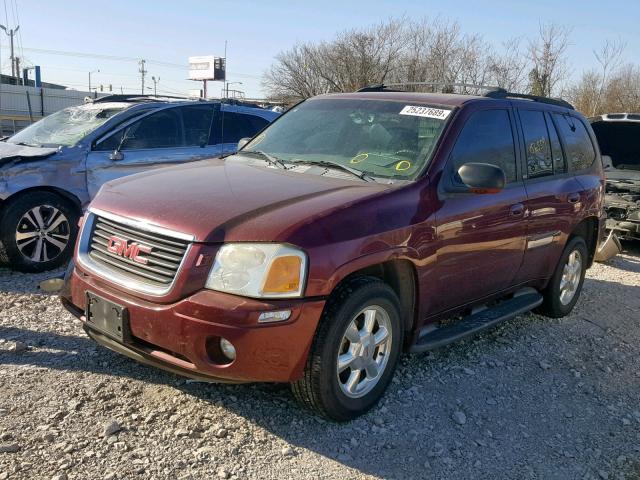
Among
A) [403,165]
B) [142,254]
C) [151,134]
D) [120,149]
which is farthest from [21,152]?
[403,165]

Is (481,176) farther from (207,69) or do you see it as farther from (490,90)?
(207,69)

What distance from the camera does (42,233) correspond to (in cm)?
584

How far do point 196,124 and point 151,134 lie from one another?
658 mm

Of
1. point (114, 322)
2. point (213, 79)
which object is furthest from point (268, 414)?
point (213, 79)

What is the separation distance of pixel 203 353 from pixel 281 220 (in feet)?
2.49

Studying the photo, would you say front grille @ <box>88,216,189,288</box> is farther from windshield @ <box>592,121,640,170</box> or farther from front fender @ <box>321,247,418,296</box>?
windshield @ <box>592,121,640,170</box>

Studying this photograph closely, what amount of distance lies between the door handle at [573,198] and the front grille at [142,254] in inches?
141

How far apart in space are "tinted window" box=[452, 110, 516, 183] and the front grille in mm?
1946

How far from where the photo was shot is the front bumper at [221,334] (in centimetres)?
285

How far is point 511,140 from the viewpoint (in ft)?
14.9

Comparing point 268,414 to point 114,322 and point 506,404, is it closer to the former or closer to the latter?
point 114,322

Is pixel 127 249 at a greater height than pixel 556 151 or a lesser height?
lesser

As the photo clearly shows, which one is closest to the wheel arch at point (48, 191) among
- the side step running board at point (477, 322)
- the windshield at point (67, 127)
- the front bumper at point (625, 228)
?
the windshield at point (67, 127)

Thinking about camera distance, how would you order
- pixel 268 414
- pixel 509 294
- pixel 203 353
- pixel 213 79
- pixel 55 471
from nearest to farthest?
pixel 55 471, pixel 203 353, pixel 268 414, pixel 509 294, pixel 213 79
